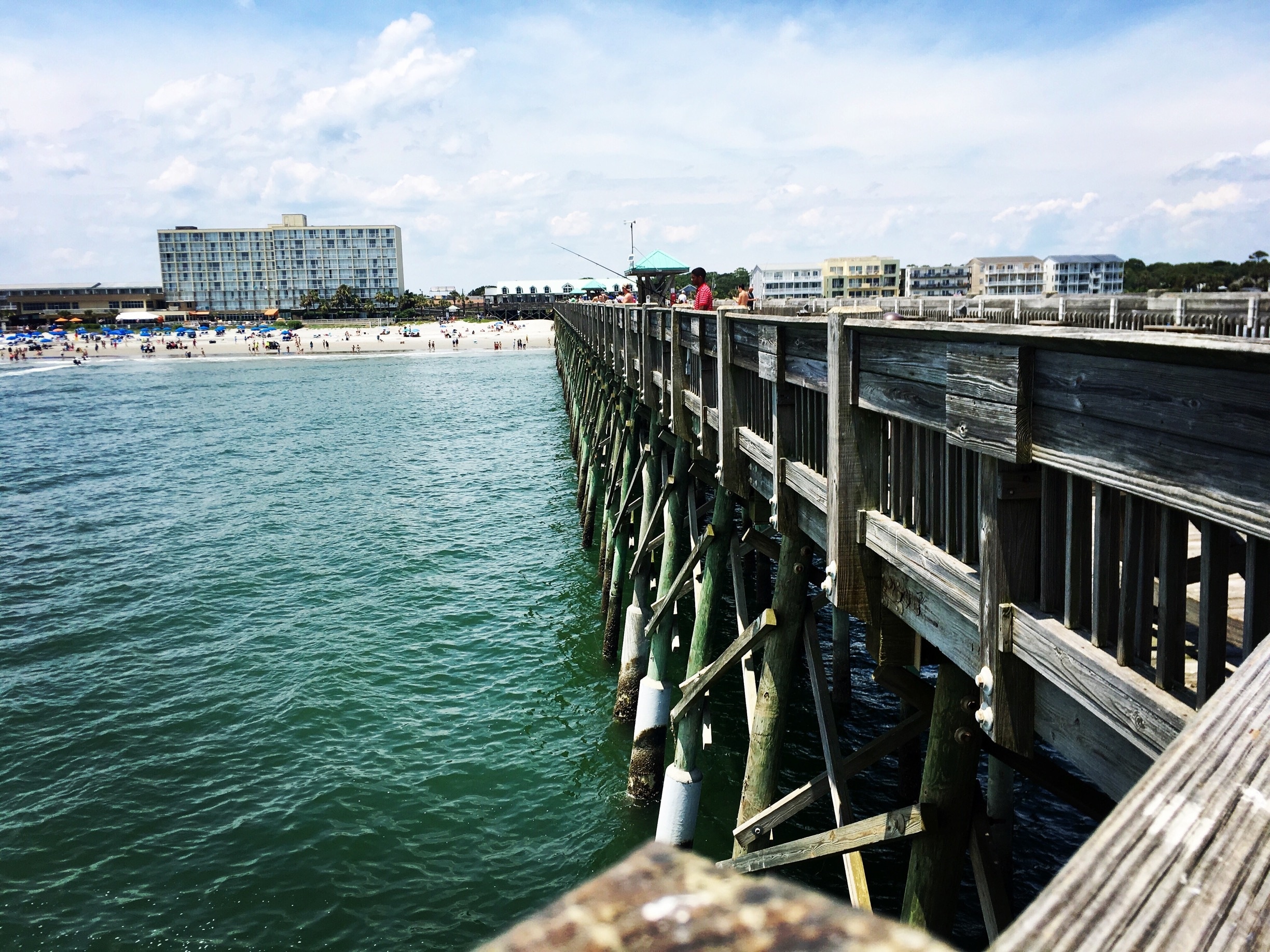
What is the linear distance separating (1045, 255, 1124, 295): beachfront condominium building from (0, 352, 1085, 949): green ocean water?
4718cm

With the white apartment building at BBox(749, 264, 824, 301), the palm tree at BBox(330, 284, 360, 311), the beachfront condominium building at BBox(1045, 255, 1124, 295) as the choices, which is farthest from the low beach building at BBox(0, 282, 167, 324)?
the beachfront condominium building at BBox(1045, 255, 1124, 295)

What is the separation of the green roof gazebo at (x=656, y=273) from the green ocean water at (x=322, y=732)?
241 inches

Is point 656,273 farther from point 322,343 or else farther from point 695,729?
point 322,343

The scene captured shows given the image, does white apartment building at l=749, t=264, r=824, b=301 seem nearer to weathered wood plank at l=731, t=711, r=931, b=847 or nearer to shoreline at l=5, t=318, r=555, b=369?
shoreline at l=5, t=318, r=555, b=369

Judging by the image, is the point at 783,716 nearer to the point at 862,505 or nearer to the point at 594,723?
the point at 862,505

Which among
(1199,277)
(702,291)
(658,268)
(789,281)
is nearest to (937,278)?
(789,281)

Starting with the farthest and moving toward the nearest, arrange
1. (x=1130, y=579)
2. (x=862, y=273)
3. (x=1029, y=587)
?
(x=862, y=273)
(x=1029, y=587)
(x=1130, y=579)

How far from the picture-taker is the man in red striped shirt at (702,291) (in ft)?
38.1

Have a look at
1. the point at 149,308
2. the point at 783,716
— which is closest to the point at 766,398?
the point at 783,716

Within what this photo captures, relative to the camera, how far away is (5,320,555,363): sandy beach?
108375 millimetres

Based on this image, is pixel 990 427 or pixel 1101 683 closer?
pixel 1101 683

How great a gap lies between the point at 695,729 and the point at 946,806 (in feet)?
13.9

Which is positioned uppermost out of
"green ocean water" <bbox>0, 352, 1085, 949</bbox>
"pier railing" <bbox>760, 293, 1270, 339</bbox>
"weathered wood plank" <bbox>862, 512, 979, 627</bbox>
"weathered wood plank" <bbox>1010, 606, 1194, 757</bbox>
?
"pier railing" <bbox>760, 293, 1270, 339</bbox>

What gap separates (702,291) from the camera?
458 inches
